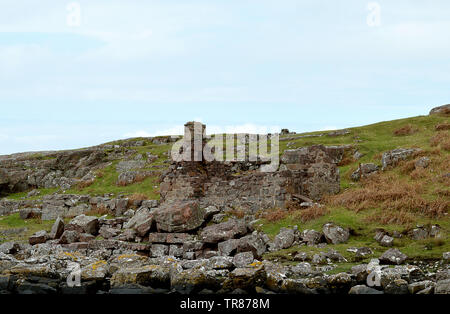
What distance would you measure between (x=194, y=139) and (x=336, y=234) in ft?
30.4

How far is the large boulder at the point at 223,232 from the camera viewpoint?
675 inches

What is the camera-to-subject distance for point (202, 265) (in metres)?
13.4

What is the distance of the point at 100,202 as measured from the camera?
28.1 meters

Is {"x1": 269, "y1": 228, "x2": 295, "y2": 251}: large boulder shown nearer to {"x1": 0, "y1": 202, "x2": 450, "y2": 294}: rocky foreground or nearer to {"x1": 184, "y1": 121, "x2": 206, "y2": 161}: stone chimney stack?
{"x1": 0, "y1": 202, "x2": 450, "y2": 294}: rocky foreground

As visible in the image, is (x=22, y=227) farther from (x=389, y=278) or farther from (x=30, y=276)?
(x=389, y=278)

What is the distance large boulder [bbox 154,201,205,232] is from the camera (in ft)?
62.0

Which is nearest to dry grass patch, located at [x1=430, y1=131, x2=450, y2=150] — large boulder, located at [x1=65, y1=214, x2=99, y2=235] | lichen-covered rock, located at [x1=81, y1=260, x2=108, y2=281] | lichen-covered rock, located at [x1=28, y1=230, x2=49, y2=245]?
large boulder, located at [x1=65, y1=214, x2=99, y2=235]

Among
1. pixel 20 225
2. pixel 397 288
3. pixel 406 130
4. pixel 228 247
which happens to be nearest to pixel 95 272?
pixel 228 247

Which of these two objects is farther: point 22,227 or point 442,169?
point 22,227

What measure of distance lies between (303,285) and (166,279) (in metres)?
3.64

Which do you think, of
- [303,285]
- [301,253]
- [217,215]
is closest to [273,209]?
[217,215]

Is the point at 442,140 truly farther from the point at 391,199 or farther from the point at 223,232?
the point at 223,232

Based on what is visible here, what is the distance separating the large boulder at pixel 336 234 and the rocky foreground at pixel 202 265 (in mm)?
34

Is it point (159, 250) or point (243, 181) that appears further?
point (243, 181)
